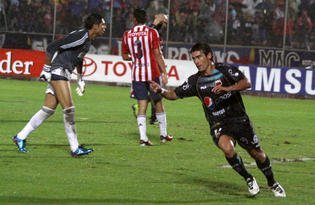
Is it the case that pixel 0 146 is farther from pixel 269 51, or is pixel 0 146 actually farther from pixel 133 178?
pixel 269 51

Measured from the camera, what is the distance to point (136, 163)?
524 inches

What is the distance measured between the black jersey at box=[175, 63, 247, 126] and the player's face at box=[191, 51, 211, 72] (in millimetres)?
162

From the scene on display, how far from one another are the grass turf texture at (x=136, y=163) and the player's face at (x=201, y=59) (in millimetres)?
1473

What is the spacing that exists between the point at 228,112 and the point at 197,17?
24.4 metres

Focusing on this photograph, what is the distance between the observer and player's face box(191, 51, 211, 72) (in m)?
10.5

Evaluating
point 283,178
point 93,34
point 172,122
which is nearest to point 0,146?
point 93,34

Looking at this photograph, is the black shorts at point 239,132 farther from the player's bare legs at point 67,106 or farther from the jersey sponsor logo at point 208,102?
the player's bare legs at point 67,106

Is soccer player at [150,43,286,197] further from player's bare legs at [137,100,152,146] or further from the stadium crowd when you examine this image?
the stadium crowd

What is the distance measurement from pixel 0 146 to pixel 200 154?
3.20 m

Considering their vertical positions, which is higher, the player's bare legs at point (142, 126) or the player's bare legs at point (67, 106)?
the player's bare legs at point (67, 106)

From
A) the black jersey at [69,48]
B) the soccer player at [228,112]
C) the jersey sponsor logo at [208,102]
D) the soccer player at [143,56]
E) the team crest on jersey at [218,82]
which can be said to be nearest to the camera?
the soccer player at [228,112]

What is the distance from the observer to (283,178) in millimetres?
12281

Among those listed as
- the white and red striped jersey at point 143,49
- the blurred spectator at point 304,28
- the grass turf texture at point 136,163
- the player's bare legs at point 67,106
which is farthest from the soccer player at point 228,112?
the blurred spectator at point 304,28

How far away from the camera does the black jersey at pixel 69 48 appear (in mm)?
13727
